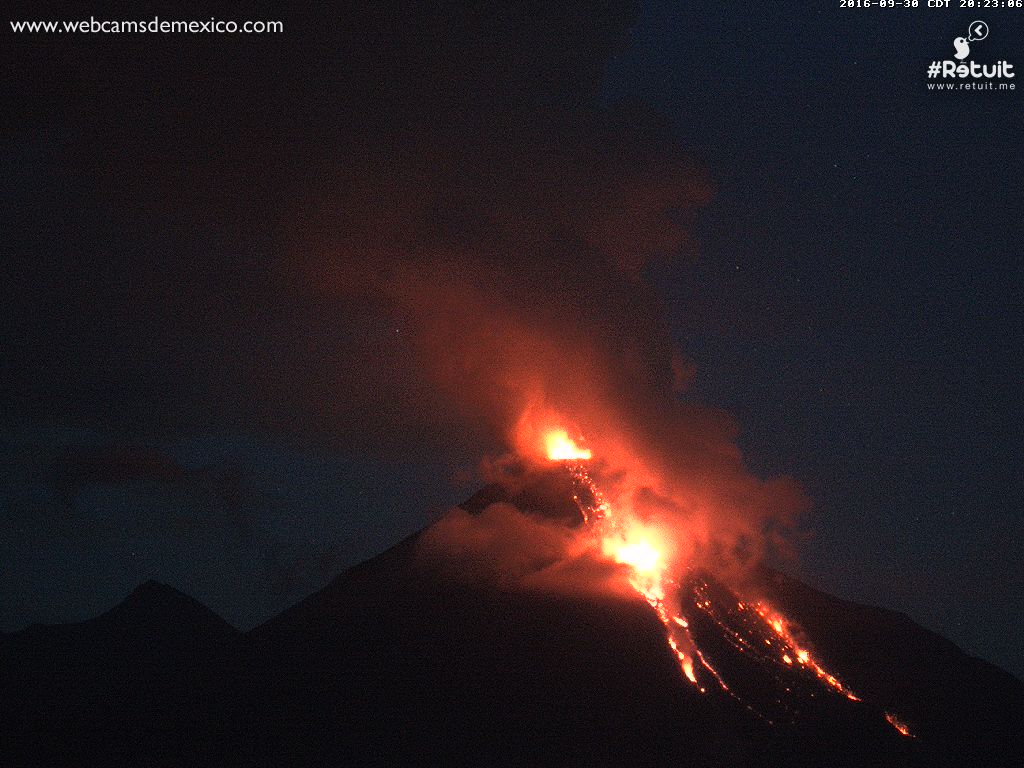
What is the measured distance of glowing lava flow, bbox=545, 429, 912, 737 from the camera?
7975 centimetres

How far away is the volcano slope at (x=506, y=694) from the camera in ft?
234

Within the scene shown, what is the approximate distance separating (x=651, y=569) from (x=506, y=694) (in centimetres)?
1500

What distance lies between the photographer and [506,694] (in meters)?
75.8

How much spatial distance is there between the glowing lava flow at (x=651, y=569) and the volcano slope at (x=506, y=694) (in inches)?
26.2

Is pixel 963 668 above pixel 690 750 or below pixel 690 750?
above

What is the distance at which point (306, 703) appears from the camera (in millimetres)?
80625

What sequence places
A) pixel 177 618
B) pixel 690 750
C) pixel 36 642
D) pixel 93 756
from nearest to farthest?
pixel 690 750 → pixel 93 756 → pixel 36 642 → pixel 177 618

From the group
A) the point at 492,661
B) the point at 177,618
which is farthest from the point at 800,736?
the point at 177,618

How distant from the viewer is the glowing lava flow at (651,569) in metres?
79.8

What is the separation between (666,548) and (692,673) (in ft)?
35.5

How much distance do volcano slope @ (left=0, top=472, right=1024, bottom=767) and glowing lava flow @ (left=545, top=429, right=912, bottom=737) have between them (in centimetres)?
67

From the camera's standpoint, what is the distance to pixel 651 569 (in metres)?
84.5

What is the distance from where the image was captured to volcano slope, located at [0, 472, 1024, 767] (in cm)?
7119

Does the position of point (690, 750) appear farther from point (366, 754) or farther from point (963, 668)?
point (963, 668)
